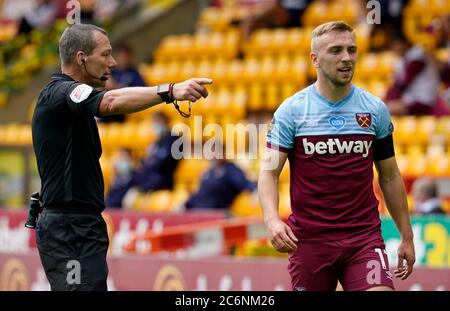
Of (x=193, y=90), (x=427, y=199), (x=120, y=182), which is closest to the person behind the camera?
(x=193, y=90)

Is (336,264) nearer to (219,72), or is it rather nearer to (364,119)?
(364,119)

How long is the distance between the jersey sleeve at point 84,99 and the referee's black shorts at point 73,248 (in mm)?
641

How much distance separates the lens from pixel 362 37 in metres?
16.3

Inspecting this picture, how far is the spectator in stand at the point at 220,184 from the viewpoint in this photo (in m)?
14.2

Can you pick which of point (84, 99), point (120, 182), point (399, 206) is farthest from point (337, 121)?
point (120, 182)

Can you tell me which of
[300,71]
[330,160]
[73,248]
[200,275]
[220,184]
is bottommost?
[200,275]

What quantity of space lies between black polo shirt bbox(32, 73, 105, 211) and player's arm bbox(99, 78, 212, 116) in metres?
0.40

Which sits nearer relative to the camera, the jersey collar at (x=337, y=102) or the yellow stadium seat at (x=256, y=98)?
the jersey collar at (x=337, y=102)

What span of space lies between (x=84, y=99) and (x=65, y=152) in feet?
1.42

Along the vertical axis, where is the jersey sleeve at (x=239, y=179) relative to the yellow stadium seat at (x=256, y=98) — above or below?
below

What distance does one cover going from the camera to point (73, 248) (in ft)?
21.8

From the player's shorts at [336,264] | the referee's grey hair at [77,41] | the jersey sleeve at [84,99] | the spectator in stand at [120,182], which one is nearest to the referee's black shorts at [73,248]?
the jersey sleeve at [84,99]

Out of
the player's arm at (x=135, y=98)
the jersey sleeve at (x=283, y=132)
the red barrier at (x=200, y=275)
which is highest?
the player's arm at (x=135, y=98)

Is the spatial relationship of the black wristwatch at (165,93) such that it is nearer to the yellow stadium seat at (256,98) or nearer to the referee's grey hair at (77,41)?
the referee's grey hair at (77,41)
